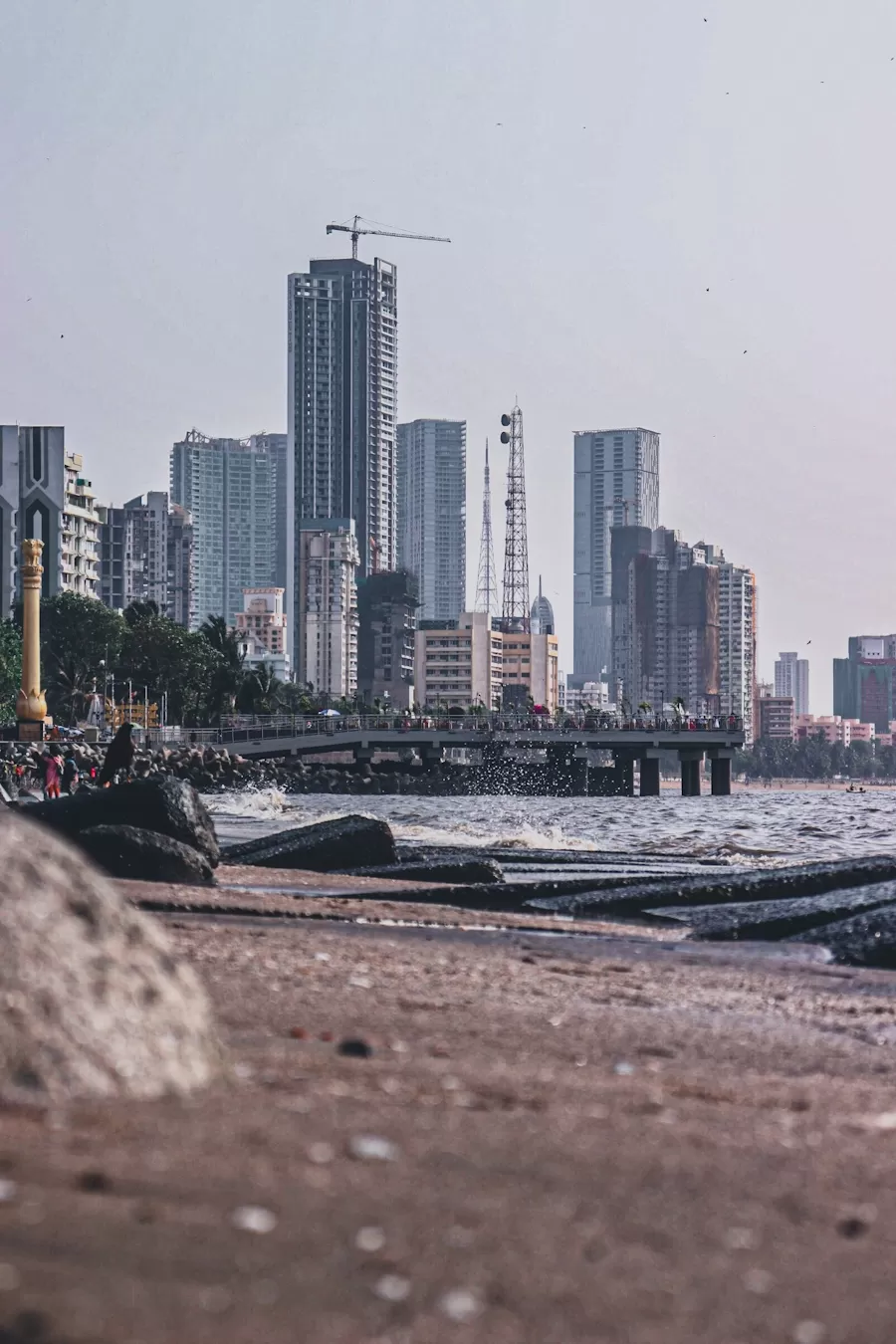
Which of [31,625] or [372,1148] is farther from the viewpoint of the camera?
[31,625]

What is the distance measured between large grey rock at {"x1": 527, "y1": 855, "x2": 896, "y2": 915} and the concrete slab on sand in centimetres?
982

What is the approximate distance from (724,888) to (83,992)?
1398 cm

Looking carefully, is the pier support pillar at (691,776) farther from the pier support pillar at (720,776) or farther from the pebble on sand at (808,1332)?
the pebble on sand at (808,1332)

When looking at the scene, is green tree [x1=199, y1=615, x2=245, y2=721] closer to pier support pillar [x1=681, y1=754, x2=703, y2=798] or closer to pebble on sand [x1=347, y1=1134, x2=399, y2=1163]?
pier support pillar [x1=681, y1=754, x2=703, y2=798]

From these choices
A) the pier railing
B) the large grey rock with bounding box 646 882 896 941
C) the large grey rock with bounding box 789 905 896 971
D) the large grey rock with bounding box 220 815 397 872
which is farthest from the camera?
the pier railing

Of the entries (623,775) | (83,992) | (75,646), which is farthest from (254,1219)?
(623,775)

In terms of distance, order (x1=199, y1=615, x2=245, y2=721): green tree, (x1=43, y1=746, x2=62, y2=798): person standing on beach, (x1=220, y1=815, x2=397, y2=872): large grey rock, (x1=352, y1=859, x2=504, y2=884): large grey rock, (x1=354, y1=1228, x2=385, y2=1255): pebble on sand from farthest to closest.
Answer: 1. (x1=199, y1=615, x2=245, y2=721): green tree
2. (x1=43, y1=746, x2=62, y2=798): person standing on beach
3. (x1=220, y1=815, x2=397, y2=872): large grey rock
4. (x1=352, y1=859, x2=504, y2=884): large grey rock
5. (x1=354, y1=1228, x2=385, y2=1255): pebble on sand

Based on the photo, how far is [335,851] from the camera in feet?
74.1

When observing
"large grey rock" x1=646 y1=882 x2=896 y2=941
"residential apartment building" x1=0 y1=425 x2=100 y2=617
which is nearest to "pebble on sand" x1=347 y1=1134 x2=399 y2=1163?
"large grey rock" x1=646 y1=882 x2=896 y2=941

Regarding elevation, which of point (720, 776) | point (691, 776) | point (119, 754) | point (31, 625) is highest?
point (31, 625)

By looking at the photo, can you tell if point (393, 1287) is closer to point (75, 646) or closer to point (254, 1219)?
point (254, 1219)

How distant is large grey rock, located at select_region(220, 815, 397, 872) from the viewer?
22.5 metres

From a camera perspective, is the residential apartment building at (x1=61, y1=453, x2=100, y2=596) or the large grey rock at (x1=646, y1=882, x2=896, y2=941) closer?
the large grey rock at (x1=646, y1=882, x2=896, y2=941)

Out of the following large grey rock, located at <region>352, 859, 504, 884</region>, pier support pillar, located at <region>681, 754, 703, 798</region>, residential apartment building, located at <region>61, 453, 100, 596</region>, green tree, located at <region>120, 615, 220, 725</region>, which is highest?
residential apartment building, located at <region>61, 453, 100, 596</region>
